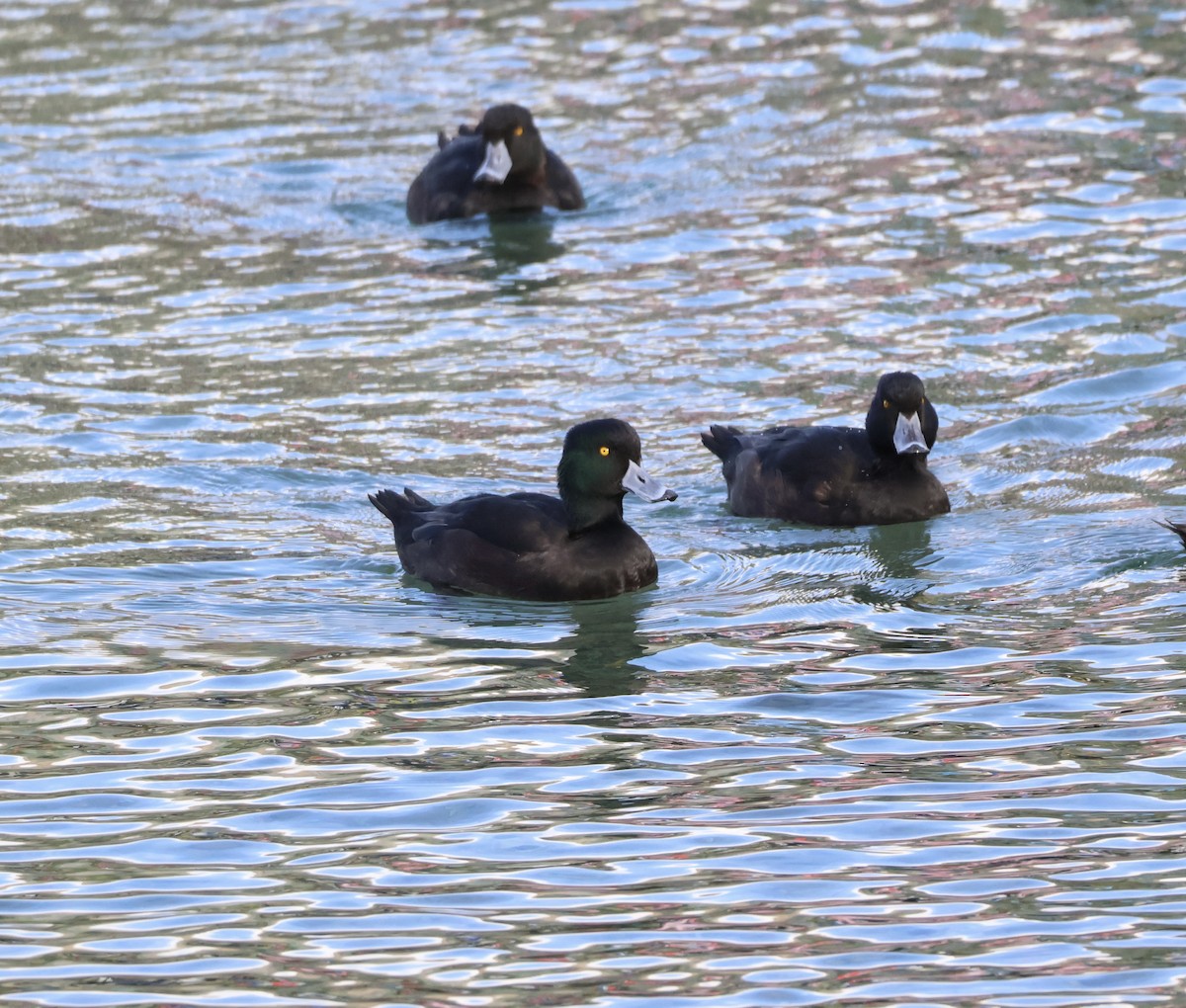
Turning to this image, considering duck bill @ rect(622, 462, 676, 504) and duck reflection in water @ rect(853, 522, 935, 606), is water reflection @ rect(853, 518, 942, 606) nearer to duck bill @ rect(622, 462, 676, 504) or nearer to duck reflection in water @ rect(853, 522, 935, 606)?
duck reflection in water @ rect(853, 522, 935, 606)

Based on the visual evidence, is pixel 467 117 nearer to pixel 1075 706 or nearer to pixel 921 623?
pixel 921 623

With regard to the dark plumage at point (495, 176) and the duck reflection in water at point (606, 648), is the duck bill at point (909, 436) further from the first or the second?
the dark plumage at point (495, 176)

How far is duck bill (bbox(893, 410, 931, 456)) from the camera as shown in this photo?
36.9 feet

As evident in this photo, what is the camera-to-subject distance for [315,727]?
865 centimetres

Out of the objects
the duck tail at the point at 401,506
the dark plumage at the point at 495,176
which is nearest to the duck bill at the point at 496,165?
the dark plumage at the point at 495,176

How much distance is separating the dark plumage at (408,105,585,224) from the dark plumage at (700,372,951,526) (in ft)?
21.7

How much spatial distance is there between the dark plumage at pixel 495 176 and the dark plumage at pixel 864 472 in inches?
261

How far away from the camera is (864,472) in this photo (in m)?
11.4

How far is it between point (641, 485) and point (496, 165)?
7504 mm

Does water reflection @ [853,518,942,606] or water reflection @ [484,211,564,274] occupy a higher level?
water reflection @ [484,211,564,274]

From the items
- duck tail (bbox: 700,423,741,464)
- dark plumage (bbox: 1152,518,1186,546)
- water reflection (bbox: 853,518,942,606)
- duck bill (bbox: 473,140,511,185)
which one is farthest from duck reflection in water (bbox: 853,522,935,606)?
duck bill (bbox: 473,140,511,185)

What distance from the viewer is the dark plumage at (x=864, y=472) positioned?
11.4 meters

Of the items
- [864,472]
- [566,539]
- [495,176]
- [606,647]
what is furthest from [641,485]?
[495,176]

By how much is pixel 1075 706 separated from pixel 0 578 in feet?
16.4
